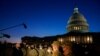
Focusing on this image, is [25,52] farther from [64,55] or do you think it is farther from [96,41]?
[96,41]

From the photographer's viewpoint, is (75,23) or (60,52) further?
(75,23)

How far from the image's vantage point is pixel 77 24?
286ft

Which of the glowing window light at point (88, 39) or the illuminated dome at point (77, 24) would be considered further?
the illuminated dome at point (77, 24)

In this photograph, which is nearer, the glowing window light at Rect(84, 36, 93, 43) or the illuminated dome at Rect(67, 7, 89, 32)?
the glowing window light at Rect(84, 36, 93, 43)

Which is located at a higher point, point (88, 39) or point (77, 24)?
point (77, 24)

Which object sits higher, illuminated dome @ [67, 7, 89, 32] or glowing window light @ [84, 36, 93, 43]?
illuminated dome @ [67, 7, 89, 32]

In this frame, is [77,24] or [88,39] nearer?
[88,39]

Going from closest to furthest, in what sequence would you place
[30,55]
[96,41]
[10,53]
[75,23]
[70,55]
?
[10,53]
[70,55]
[30,55]
[96,41]
[75,23]

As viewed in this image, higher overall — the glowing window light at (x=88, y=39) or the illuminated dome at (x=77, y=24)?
the illuminated dome at (x=77, y=24)

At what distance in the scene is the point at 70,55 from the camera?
65.5 feet

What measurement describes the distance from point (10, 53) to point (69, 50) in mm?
6255

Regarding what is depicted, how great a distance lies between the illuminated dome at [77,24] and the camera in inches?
3433

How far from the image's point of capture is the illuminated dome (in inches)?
3433

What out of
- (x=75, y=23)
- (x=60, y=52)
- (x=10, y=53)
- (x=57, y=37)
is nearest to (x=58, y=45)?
(x=60, y=52)
